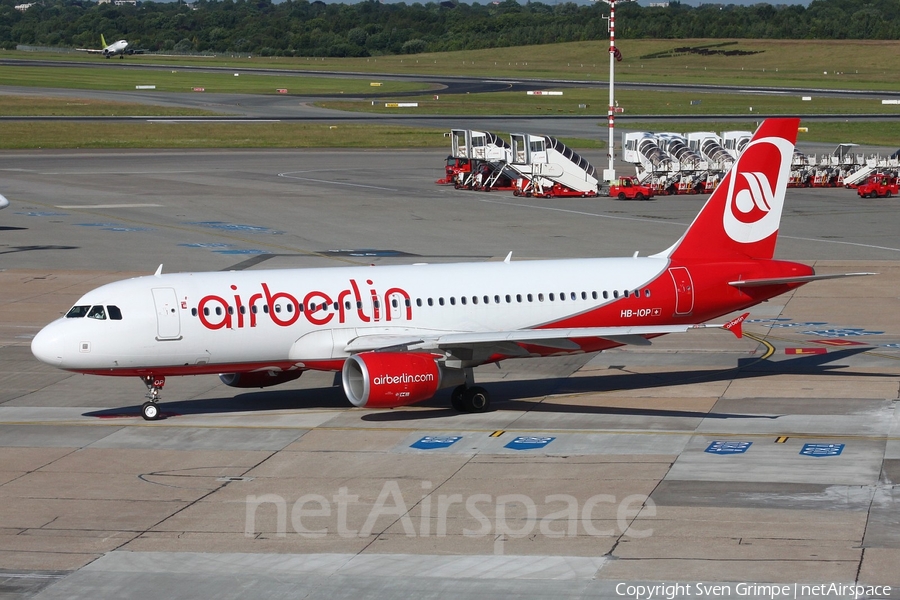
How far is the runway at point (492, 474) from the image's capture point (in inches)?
842

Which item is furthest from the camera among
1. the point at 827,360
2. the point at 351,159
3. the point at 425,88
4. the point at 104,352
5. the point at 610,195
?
the point at 425,88

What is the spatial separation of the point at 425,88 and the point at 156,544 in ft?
571

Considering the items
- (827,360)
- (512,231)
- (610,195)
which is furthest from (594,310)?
(610,195)

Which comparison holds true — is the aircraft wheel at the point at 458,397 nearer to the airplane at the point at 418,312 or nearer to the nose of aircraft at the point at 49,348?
the airplane at the point at 418,312

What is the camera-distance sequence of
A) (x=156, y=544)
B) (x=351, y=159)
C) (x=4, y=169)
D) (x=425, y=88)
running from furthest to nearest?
(x=425, y=88) → (x=351, y=159) → (x=4, y=169) → (x=156, y=544)

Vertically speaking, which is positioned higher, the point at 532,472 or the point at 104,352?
the point at 104,352

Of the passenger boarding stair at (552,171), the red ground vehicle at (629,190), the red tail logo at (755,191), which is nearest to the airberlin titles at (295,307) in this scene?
the red tail logo at (755,191)

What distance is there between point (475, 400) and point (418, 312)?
9.41 ft

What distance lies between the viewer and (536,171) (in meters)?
85.6

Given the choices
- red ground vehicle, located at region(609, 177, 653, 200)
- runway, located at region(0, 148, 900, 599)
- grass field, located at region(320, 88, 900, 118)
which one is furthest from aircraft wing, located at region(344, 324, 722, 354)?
grass field, located at region(320, 88, 900, 118)

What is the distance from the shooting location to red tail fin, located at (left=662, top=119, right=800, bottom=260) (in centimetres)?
3672

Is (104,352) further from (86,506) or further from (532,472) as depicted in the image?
(532,472)

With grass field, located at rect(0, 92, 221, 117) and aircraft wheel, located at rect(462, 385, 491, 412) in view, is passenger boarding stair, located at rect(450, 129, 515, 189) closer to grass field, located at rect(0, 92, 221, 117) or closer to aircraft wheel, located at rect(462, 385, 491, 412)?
aircraft wheel, located at rect(462, 385, 491, 412)

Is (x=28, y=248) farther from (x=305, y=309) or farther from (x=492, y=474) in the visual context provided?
(x=492, y=474)
